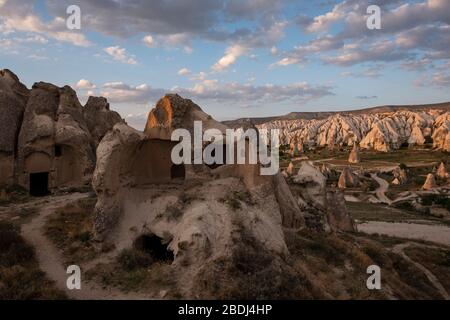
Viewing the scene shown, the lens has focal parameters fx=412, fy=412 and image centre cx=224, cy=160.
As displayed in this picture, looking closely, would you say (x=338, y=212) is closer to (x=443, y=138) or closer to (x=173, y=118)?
(x=173, y=118)

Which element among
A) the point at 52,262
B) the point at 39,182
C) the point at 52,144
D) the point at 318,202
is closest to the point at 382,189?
the point at 318,202

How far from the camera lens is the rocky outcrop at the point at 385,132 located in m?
86.9

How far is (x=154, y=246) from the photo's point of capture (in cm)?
1266

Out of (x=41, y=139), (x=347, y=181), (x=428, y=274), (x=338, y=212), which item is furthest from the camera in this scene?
(x=347, y=181)

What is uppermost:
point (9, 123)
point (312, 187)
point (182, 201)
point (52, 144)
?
point (9, 123)

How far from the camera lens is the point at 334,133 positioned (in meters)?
126

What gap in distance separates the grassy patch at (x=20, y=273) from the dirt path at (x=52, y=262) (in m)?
0.25

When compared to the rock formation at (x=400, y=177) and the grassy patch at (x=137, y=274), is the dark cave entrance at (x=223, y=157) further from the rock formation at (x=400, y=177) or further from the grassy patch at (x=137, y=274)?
the rock formation at (x=400, y=177)

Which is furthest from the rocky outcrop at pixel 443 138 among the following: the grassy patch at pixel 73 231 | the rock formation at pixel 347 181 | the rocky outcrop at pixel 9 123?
the grassy patch at pixel 73 231

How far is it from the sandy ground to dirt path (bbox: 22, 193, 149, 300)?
1866cm

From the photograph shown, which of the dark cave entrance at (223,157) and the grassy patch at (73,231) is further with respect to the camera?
the dark cave entrance at (223,157)

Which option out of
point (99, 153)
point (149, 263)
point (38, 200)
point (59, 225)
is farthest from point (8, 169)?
point (149, 263)

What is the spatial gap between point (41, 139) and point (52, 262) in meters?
12.4
